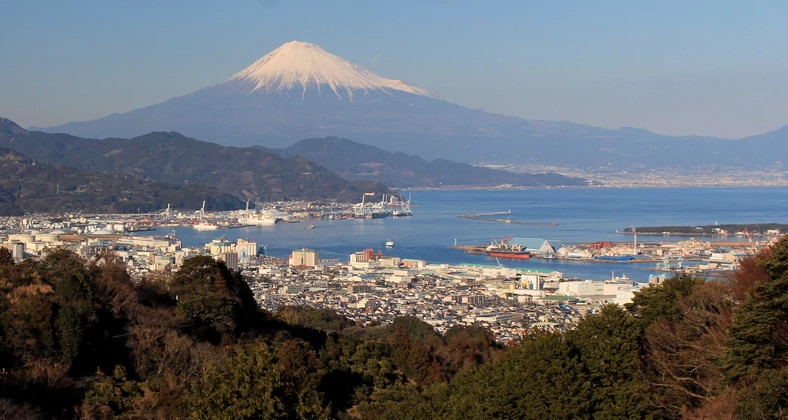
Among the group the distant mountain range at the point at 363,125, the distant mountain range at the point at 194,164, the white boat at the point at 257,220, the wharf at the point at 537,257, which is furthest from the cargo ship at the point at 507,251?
the distant mountain range at the point at 363,125

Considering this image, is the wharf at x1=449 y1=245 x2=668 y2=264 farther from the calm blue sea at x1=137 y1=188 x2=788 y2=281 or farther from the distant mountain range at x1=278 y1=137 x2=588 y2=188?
the distant mountain range at x1=278 y1=137 x2=588 y2=188

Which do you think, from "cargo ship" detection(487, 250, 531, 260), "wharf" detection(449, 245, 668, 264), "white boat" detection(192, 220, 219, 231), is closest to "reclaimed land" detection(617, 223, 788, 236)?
"wharf" detection(449, 245, 668, 264)

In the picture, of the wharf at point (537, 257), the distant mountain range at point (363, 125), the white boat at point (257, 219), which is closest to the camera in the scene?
the wharf at point (537, 257)

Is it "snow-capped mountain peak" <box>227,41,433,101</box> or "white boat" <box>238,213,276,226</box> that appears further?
"snow-capped mountain peak" <box>227,41,433,101</box>

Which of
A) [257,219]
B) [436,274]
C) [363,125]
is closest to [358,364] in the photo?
[436,274]

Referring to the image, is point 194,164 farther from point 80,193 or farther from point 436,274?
point 436,274

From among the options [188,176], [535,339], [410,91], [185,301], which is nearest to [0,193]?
[188,176]

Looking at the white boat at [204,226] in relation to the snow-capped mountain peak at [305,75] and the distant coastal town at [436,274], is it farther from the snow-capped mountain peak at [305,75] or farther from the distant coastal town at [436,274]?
the snow-capped mountain peak at [305,75]
